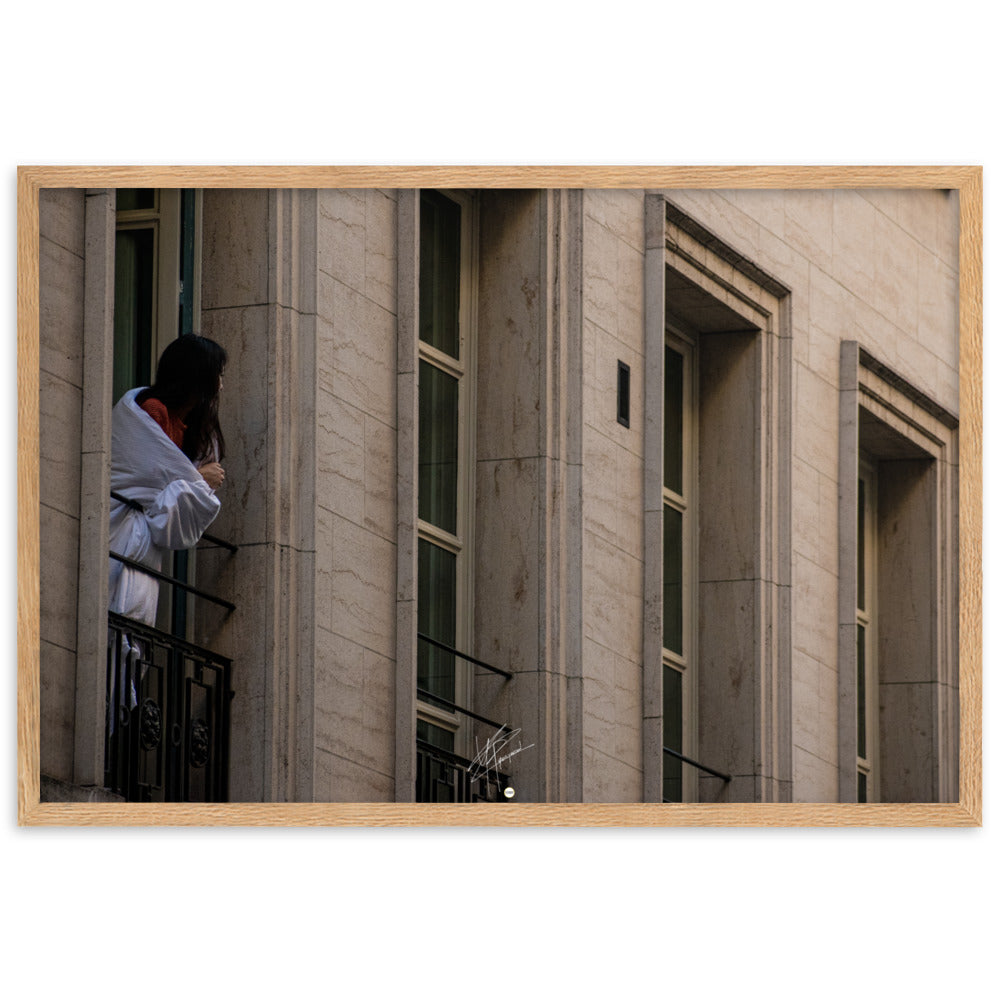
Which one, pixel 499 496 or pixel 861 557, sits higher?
pixel 499 496

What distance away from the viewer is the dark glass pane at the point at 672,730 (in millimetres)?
6469

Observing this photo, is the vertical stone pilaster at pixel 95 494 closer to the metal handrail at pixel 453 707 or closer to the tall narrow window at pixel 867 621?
the metal handrail at pixel 453 707

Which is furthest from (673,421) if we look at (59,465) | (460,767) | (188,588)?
(59,465)

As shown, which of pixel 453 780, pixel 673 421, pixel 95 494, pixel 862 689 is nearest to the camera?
pixel 95 494

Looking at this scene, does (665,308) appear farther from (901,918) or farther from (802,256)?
(901,918)

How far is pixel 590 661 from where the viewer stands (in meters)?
6.54

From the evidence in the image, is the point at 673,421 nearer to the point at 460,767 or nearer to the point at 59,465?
the point at 460,767

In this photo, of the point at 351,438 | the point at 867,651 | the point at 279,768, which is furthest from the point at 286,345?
the point at 867,651

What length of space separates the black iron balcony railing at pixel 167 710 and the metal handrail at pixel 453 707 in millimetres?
430

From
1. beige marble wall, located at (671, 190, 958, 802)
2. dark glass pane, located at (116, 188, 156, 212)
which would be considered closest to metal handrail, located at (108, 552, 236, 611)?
dark glass pane, located at (116, 188, 156, 212)

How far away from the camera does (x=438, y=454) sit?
6.60 metres

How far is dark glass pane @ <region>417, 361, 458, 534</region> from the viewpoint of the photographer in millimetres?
6578

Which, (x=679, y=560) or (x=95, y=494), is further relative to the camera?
(x=679, y=560)

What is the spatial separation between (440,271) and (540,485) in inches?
20.9
